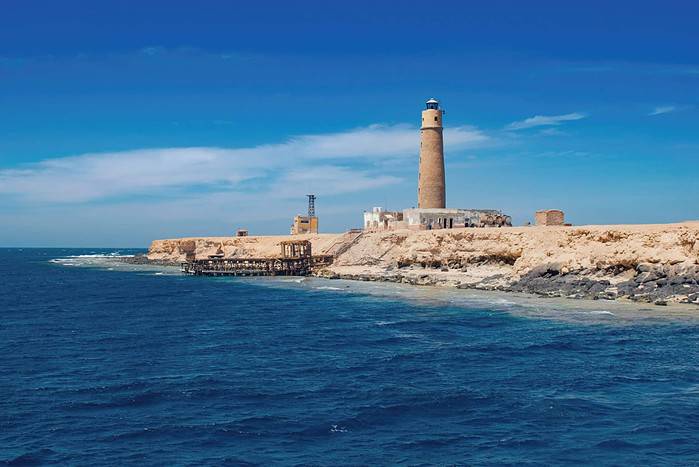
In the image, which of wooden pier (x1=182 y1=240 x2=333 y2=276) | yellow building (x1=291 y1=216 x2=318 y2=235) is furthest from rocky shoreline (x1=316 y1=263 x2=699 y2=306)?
yellow building (x1=291 y1=216 x2=318 y2=235)

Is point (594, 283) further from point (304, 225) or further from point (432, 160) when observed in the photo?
point (304, 225)

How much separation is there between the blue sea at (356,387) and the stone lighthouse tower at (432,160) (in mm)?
43978

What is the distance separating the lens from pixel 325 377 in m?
22.9

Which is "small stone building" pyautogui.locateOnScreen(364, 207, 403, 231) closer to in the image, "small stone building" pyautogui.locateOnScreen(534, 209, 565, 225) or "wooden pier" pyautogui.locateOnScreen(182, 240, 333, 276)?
"wooden pier" pyautogui.locateOnScreen(182, 240, 333, 276)

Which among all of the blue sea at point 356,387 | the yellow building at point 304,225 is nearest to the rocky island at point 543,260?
the blue sea at point 356,387

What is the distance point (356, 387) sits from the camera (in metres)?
21.5

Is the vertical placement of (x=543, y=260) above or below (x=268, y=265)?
above

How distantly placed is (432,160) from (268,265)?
982 inches

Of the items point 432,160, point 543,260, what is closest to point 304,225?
point 432,160

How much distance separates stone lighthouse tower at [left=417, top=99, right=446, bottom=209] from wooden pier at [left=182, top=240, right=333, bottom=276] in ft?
49.6

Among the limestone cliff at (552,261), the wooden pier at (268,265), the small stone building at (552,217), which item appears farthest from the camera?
the wooden pier at (268,265)

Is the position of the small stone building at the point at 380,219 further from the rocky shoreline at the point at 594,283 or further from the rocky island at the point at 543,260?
the rocky shoreline at the point at 594,283

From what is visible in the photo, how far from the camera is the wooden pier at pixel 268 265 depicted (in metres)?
79.9

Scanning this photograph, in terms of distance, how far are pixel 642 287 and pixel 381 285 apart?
23.4 metres
